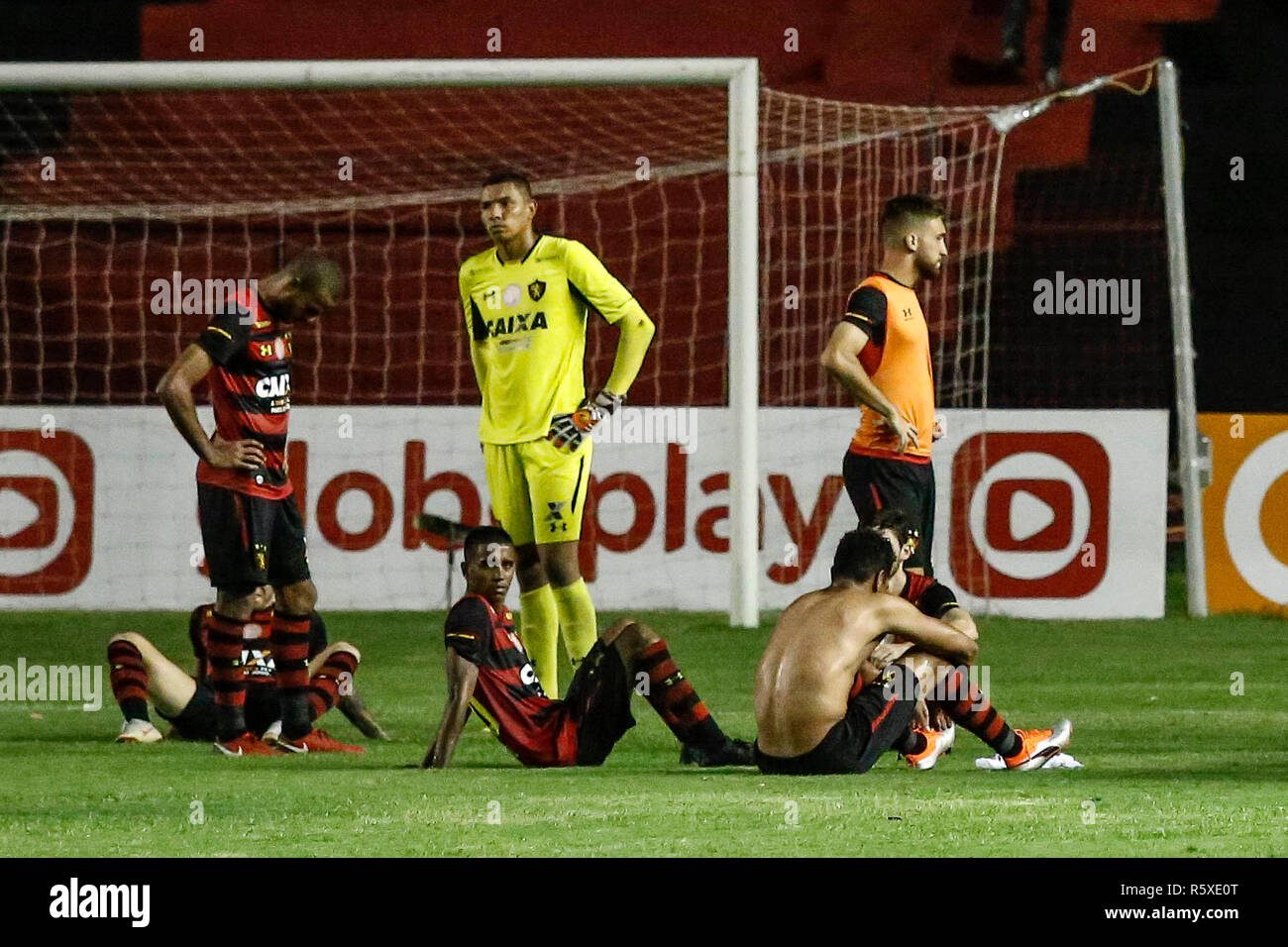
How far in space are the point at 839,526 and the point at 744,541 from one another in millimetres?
1116

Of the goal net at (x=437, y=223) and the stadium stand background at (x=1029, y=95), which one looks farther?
the stadium stand background at (x=1029, y=95)

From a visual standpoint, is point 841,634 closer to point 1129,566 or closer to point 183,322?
point 1129,566

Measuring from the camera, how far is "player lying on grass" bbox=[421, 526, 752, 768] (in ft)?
20.4

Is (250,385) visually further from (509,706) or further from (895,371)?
(895,371)

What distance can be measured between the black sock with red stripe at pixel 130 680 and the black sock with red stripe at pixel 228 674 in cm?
40

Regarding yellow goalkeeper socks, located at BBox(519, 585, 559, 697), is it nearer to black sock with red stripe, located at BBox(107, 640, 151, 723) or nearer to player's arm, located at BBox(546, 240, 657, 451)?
player's arm, located at BBox(546, 240, 657, 451)

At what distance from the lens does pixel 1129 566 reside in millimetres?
11359

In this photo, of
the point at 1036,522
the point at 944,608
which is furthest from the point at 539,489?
the point at 1036,522

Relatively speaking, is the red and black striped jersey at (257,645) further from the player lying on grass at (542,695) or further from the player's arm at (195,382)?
the player lying on grass at (542,695)

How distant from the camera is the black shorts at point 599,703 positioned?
628 cm

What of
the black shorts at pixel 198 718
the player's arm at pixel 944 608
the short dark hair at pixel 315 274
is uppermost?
the short dark hair at pixel 315 274

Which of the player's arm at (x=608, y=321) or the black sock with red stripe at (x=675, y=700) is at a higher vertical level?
the player's arm at (x=608, y=321)

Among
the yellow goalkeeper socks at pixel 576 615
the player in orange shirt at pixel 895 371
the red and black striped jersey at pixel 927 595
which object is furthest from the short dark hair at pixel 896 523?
the yellow goalkeeper socks at pixel 576 615

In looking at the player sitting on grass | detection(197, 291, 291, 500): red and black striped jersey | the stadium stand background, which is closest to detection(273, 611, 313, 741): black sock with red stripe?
detection(197, 291, 291, 500): red and black striped jersey
